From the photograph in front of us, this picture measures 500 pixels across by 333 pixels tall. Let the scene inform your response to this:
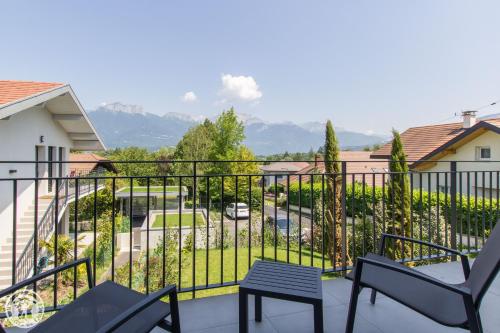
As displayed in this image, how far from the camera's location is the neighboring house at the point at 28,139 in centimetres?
710

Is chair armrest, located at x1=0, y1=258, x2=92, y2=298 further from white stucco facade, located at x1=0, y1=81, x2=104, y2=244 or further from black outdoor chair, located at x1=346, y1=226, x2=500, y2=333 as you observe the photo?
white stucco facade, located at x1=0, y1=81, x2=104, y2=244

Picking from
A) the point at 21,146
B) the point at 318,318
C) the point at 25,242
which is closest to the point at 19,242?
the point at 25,242

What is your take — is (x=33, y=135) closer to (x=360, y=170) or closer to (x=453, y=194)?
(x=453, y=194)

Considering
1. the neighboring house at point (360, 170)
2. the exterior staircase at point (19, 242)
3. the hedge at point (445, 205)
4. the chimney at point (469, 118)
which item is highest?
the chimney at point (469, 118)

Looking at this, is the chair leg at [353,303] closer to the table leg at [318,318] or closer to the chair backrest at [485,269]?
the table leg at [318,318]

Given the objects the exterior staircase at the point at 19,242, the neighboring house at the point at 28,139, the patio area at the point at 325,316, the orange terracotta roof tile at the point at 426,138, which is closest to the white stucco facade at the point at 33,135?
the neighboring house at the point at 28,139

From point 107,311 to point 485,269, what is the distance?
1872mm

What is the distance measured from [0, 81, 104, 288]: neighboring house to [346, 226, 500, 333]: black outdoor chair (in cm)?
578

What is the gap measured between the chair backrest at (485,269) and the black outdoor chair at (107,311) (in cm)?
142

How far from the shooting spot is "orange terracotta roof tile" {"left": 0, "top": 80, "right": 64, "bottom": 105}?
6508mm

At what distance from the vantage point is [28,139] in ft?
28.1

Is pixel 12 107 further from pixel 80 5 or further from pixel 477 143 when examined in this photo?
pixel 477 143

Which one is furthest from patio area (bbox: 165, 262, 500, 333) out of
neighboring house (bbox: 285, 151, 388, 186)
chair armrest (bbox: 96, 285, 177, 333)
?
neighboring house (bbox: 285, 151, 388, 186)

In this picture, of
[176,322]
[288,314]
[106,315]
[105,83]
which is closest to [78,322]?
[106,315]
